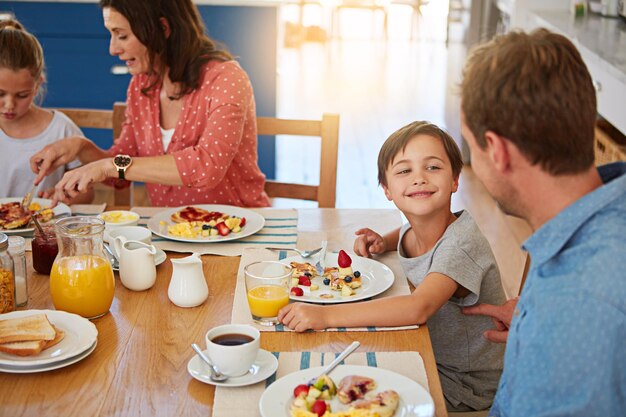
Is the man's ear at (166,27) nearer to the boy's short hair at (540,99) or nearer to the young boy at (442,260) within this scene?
the young boy at (442,260)

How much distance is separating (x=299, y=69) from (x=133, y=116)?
5857mm

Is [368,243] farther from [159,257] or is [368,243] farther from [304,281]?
[159,257]

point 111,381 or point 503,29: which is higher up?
point 503,29

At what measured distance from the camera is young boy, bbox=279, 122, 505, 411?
1.60 meters

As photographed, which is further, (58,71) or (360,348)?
(58,71)

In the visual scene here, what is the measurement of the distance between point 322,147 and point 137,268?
0.86 m

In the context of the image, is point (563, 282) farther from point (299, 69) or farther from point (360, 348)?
point (299, 69)

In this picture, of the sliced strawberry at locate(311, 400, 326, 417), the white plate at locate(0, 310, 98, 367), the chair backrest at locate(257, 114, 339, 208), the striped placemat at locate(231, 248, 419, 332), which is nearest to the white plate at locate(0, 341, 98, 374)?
the white plate at locate(0, 310, 98, 367)

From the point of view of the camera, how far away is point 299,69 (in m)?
8.16

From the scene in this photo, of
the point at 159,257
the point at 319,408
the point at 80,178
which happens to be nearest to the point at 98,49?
the point at 80,178

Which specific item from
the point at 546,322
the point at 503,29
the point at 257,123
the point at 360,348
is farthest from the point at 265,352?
the point at 503,29

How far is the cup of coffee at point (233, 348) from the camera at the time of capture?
4.04 feet

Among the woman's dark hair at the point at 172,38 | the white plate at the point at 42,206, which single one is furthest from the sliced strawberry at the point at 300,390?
the woman's dark hair at the point at 172,38

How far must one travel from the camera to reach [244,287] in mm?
1623
